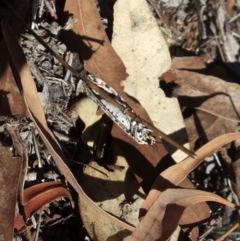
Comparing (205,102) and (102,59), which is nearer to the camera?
(102,59)

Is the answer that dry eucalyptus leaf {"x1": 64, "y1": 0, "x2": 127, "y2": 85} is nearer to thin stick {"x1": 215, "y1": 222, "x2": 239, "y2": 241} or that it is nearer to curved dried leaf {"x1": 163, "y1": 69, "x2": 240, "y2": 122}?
curved dried leaf {"x1": 163, "y1": 69, "x2": 240, "y2": 122}

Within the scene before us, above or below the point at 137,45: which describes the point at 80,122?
below

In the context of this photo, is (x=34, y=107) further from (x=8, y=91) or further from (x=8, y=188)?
(x=8, y=188)

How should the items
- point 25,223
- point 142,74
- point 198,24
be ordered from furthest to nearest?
point 198,24, point 142,74, point 25,223

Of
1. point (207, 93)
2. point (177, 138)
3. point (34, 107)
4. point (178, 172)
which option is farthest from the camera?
point (207, 93)

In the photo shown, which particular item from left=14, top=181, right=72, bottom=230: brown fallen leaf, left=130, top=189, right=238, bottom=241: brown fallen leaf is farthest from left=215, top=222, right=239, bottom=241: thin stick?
left=14, top=181, right=72, bottom=230: brown fallen leaf

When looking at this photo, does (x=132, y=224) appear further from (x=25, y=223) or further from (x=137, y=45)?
(x=137, y=45)

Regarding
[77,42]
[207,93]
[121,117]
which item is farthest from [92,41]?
[207,93]

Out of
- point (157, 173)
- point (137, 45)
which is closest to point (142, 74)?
point (137, 45)
